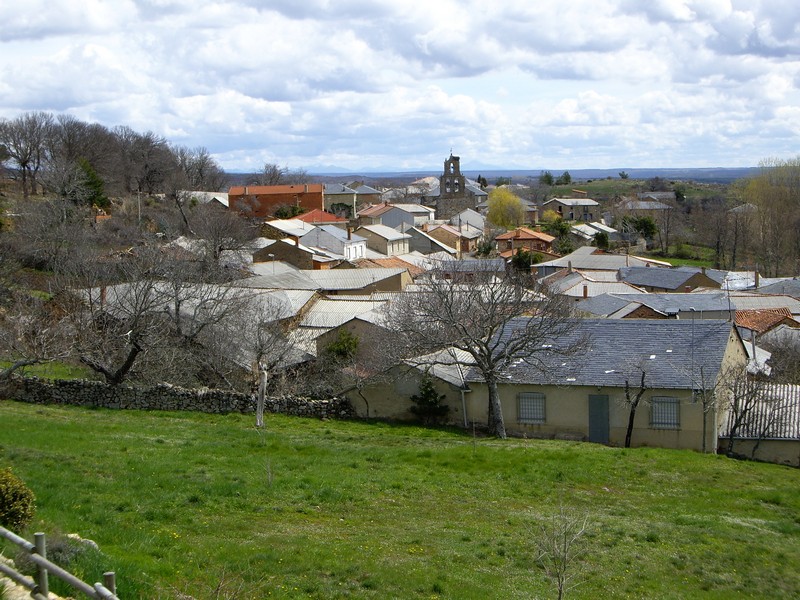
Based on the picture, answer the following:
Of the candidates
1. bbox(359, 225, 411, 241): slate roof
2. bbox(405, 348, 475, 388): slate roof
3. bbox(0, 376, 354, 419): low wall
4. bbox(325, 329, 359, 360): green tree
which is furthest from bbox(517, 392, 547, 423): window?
bbox(359, 225, 411, 241): slate roof

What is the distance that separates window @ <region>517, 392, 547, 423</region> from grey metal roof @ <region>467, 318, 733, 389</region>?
1.85ft

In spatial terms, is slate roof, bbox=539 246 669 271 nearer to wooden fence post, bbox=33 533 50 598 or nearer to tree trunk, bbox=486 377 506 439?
tree trunk, bbox=486 377 506 439

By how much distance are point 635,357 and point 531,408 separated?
388 cm

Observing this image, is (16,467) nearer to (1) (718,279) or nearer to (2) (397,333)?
(2) (397,333)

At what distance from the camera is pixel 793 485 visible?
22062 mm

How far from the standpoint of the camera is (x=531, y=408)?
28.7 meters

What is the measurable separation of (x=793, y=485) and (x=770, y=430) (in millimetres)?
5544

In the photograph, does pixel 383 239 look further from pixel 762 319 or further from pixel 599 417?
pixel 599 417

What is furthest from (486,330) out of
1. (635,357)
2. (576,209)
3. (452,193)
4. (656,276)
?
(576,209)

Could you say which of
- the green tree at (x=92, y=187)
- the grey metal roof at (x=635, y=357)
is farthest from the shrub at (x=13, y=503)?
the green tree at (x=92, y=187)

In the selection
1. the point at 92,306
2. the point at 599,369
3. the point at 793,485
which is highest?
the point at 92,306

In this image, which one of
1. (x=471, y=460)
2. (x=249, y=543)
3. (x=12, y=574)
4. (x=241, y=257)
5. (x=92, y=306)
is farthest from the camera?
(x=241, y=257)

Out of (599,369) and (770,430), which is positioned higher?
(599,369)

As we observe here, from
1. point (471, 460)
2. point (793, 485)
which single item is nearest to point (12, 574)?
point (471, 460)
